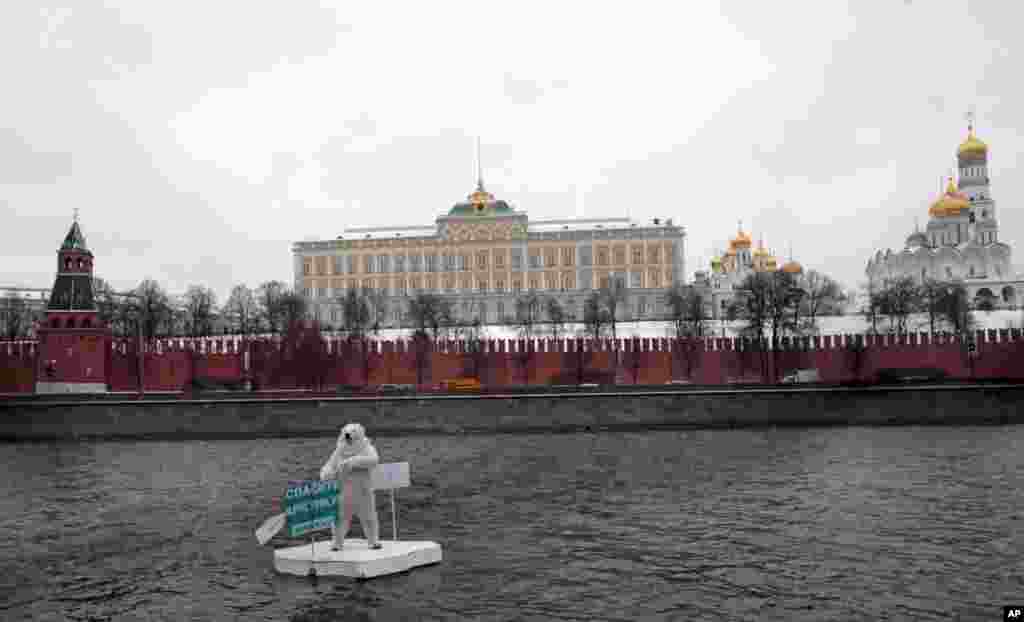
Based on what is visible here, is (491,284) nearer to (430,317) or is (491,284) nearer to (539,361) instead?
(430,317)

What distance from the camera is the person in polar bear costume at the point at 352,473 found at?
371 inches

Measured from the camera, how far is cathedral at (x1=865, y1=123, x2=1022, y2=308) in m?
70.0

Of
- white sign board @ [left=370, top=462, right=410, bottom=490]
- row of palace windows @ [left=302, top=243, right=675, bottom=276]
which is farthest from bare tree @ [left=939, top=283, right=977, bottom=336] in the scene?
white sign board @ [left=370, top=462, right=410, bottom=490]

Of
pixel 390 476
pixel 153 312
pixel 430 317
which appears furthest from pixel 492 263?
pixel 390 476

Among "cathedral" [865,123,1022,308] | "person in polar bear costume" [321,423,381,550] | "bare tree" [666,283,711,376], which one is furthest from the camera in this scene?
"cathedral" [865,123,1022,308]

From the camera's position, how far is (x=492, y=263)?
262ft

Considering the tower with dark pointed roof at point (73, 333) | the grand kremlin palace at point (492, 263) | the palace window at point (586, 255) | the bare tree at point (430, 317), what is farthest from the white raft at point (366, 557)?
the palace window at point (586, 255)

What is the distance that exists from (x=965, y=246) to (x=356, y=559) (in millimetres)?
71051

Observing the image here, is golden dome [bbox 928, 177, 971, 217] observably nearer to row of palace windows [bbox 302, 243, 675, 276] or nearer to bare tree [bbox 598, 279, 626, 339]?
row of palace windows [bbox 302, 243, 675, 276]

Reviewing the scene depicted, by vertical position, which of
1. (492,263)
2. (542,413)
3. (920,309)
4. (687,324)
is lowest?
(542,413)

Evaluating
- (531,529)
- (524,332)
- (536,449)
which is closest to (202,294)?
(524,332)

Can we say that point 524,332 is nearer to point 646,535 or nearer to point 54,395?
point 54,395

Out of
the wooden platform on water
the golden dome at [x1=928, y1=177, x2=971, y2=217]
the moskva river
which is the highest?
the golden dome at [x1=928, y1=177, x2=971, y2=217]

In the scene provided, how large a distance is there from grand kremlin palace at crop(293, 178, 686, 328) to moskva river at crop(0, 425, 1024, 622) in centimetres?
5701
